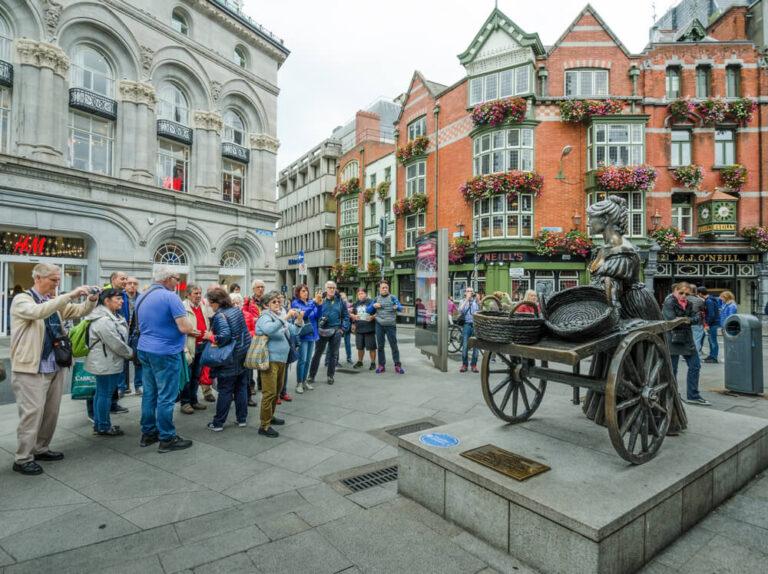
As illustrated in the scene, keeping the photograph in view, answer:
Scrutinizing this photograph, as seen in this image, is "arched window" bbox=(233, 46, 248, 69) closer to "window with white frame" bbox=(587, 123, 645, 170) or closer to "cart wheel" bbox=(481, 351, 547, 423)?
"window with white frame" bbox=(587, 123, 645, 170)

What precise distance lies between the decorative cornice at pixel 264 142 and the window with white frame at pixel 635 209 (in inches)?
706

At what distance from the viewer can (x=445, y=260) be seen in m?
9.38

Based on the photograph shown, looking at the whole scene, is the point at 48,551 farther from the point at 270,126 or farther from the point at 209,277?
the point at 270,126

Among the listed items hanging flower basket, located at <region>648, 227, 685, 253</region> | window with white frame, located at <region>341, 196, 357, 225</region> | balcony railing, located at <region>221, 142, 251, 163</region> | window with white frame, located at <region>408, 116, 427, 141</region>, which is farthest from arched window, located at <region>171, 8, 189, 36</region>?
hanging flower basket, located at <region>648, 227, 685, 253</region>

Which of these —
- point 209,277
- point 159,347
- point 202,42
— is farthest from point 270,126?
point 159,347

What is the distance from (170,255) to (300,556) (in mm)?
21172

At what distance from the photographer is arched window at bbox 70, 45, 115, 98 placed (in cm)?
1784

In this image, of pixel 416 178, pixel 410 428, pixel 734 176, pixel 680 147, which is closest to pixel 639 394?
pixel 410 428

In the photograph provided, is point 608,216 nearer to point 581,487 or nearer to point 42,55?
point 581,487

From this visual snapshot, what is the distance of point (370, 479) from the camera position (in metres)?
4.05

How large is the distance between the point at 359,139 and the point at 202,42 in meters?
17.4

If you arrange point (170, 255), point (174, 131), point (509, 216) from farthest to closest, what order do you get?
point (509, 216) → point (170, 255) → point (174, 131)

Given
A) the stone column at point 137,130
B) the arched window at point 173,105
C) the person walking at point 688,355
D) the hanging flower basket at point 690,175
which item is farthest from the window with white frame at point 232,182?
the hanging flower basket at point 690,175

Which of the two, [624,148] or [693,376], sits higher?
[624,148]
